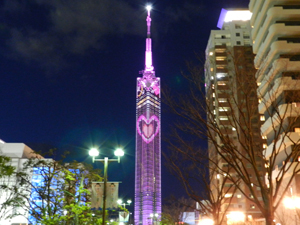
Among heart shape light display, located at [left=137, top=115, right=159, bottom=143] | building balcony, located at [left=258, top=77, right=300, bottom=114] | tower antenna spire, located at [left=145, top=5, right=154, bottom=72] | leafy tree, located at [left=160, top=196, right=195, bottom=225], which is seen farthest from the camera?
heart shape light display, located at [left=137, top=115, right=159, bottom=143]

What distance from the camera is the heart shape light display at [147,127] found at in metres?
139

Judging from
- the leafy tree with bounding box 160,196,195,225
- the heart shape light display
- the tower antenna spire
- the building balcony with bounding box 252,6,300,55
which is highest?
the tower antenna spire

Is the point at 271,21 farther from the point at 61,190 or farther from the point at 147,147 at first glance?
the point at 147,147

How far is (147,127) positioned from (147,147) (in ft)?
28.0

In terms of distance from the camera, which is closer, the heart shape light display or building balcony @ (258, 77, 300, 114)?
building balcony @ (258, 77, 300, 114)

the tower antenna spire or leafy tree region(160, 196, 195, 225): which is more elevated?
the tower antenna spire

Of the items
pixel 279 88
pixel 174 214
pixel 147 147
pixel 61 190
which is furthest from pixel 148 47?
pixel 61 190

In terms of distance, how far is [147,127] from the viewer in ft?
463

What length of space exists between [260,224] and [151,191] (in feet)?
258

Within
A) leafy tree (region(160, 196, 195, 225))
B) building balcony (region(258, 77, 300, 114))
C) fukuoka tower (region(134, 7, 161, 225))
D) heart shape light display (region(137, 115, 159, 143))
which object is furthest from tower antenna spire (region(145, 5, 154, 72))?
building balcony (region(258, 77, 300, 114))

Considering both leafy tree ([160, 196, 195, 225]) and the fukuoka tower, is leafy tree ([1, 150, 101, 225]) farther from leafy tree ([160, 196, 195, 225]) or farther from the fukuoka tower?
the fukuoka tower

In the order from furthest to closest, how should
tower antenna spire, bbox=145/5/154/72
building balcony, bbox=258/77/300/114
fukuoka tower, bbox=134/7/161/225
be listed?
tower antenna spire, bbox=145/5/154/72 < fukuoka tower, bbox=134/7/161/225 < building balcony, bbox=258/77/300/114

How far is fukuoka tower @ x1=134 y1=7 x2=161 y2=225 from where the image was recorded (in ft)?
430

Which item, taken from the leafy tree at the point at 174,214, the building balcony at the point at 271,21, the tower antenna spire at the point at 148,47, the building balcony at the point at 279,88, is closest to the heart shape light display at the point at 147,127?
the tower antenna spire at the point at 148,47
